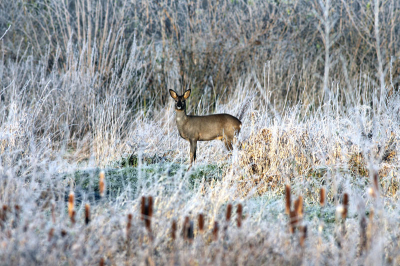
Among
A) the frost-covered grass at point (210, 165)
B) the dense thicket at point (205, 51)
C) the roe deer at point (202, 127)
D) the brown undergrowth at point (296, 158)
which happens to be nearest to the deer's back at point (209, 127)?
the roe deer at point (202, 127)

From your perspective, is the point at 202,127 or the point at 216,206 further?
the point at 202,127

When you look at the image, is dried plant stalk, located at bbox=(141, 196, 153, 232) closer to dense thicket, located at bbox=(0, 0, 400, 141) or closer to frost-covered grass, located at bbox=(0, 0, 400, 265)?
frost-covered grass, located at bbox=(0, 0, 400, 265)

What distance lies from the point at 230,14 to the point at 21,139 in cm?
490

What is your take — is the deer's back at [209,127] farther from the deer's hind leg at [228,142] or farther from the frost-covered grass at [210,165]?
the frost-covered grass at [210,165]

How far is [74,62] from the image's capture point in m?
7.29

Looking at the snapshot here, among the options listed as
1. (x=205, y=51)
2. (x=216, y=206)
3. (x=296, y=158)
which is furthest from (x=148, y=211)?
(x=205, y=51)

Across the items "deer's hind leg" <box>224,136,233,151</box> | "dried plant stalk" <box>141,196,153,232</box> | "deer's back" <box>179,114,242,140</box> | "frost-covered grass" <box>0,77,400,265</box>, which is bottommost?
"frost-covered grass" <box>0,77,400,265</box>

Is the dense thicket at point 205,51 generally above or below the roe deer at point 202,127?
above

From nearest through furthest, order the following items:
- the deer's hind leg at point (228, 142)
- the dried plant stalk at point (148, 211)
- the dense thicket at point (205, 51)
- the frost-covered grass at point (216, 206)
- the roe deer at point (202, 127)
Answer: the dried plant stalk at point (148, 211), the frost-covered grass at point (216, 206), the roe deer at point (202, 127), the deer's hind leg at point (228, 142), the dense thicket at point (205, 51)

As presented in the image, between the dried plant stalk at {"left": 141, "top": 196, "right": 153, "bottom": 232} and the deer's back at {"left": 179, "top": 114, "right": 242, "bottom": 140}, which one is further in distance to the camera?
the deer's back at {"left": 179, "top": 114, "right": 242, "bottom": 140}

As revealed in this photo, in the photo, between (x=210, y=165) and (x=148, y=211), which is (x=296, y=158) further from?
(x=148, y=211)

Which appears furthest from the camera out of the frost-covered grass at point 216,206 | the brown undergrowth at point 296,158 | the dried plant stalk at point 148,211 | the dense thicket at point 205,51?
the dense thicket at point 205,51

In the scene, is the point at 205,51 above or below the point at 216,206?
above

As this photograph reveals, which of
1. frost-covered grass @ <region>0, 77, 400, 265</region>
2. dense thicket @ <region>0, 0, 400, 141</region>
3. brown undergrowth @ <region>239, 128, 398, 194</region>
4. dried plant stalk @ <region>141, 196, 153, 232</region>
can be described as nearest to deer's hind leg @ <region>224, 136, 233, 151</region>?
frost-covered grass @ <region>0, 77, 400, 265</region>
